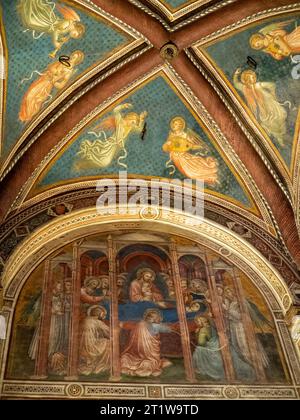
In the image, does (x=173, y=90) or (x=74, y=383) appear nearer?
(x=74, y=383)

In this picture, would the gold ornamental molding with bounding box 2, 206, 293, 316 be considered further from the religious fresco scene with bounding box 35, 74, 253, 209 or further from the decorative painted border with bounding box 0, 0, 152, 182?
the decorative painted border with bounding box 0, 0, 152, 182

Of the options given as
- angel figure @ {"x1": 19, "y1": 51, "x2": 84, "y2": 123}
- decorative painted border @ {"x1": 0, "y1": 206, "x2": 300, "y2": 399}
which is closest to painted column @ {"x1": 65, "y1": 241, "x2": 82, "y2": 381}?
decorative painted border @ {"x1": 0, "y1": 206, "x2": 300, "y2": 399}

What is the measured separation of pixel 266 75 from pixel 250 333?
484 cm

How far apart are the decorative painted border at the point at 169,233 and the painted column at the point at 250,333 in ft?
0.88

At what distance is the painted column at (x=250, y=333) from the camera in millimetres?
9548

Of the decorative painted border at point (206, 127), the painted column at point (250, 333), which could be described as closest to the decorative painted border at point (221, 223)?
the decorative painted border at point (206, 127)

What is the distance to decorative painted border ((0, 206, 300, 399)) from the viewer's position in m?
8.77

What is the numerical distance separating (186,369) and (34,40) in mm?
6187

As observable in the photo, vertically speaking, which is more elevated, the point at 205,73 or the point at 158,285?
the point at 205,73

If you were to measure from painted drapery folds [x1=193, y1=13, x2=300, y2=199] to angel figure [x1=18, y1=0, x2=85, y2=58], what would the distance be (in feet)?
7.61

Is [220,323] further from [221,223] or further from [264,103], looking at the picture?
[264,103]

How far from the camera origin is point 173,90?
1156 centimetres
